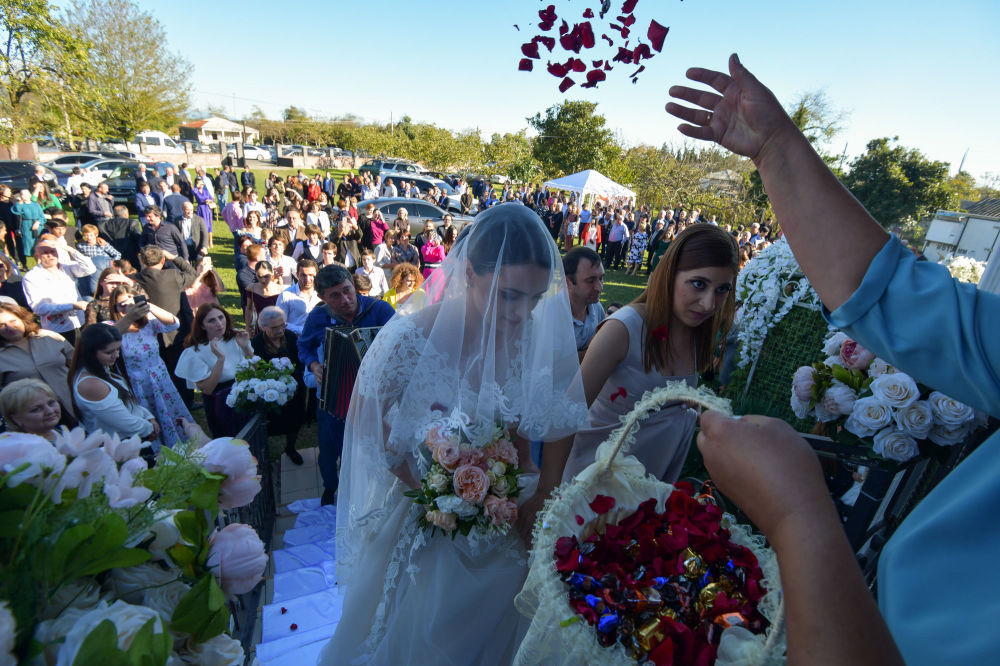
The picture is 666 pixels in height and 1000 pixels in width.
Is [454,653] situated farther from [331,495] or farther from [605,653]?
[331,495]

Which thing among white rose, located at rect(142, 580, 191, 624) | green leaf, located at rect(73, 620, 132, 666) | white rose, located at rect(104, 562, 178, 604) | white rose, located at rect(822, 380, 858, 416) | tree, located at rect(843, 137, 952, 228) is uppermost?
tree, located at rect(843, 137, 952, 228)

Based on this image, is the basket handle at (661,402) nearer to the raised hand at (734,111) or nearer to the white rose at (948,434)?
the raised hand at (734,111)

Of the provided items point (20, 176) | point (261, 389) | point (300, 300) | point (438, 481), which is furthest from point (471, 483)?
point (20, 176)

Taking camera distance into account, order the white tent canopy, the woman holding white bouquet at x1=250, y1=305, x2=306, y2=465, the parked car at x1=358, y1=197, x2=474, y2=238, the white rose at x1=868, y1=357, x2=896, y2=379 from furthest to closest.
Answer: the white tent canopy, the parked car at x1=358, y1=197, x2=474, y2=238, the woman holding white bouquet at x1=250, y1=305, x2=306, y2=465, the white rose at x1=868, y1=357, x2=896, y2=379

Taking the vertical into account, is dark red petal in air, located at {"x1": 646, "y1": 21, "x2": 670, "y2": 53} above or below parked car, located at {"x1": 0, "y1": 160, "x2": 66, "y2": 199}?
above

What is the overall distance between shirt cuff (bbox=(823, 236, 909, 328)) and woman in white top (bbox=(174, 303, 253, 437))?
198 inches

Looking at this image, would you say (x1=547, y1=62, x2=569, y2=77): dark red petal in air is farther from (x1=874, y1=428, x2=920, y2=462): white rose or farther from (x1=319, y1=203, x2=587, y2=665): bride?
(x1=874, y1=428, x2=920, y2=462): white rose

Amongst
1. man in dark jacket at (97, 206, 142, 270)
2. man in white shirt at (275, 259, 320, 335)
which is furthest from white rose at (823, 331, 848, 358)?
man in dark jacket at (97, 206, 142, 270)

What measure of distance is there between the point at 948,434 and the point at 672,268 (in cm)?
148

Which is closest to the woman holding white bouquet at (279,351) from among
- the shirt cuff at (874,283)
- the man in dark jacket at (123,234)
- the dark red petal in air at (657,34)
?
the dark red petal in air at (657,34)

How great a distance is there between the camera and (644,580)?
4.68 ft

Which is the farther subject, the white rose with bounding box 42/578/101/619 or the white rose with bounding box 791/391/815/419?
the white rose with bounding box 791/391/815/419

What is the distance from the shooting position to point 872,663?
64 centimetres

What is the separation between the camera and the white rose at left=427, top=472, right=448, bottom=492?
5.92 feet
